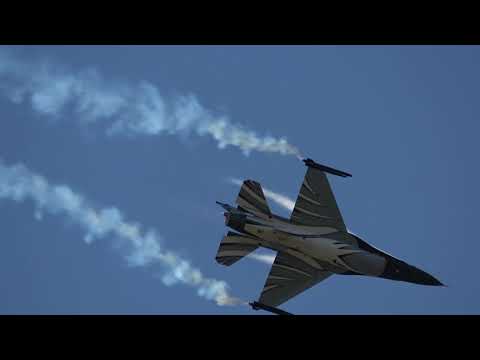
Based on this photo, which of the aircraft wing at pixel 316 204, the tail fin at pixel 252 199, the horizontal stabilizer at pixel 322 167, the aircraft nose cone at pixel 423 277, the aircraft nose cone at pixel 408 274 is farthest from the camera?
the horizontal stabilizer at pixel 322 167

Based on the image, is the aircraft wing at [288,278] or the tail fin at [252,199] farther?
the aircraft wing at [288,278]

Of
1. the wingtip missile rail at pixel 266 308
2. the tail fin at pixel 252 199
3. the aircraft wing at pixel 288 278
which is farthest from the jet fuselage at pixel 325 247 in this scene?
the wingtip missile rail at pixel 266 308

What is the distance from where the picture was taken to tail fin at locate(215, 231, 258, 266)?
1778 inches

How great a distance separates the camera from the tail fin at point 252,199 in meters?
45.8

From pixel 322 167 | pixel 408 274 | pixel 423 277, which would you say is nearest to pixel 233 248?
pixel 322 167

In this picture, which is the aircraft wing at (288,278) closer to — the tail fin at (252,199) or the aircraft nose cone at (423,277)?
the tail fin at (252,199)

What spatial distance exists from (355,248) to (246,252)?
28.1ft

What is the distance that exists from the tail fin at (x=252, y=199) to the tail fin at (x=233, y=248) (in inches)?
90.7

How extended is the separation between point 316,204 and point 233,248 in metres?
7.72

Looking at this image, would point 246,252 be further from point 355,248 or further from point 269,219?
point 355,248

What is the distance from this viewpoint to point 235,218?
44719 mm

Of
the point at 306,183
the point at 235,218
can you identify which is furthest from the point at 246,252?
the point at 306,183

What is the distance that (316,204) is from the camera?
47438 mm

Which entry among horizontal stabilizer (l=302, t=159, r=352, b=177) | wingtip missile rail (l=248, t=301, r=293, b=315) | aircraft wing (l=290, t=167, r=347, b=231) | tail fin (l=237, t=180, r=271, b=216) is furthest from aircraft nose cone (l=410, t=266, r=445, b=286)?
tail fin (l=237, t=180, r=271, b=216)
